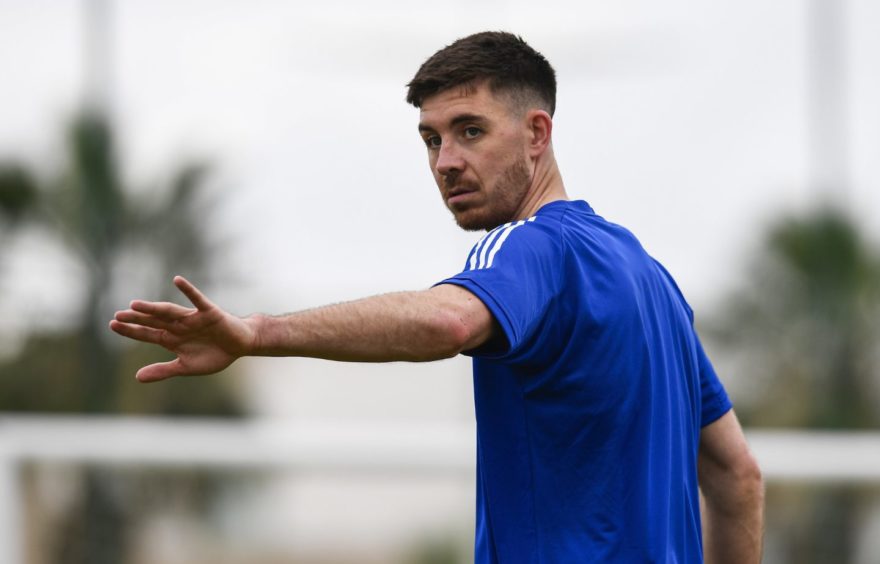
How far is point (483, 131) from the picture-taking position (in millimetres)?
3354

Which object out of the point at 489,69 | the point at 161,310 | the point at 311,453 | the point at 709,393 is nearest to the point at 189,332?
the point at 161,310

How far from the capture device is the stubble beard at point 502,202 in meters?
3.37

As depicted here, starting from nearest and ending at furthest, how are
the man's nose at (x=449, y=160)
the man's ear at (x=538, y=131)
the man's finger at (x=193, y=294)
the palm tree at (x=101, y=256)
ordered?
the man's finger at (x=193, y=294)
the man's nose at (x=449, y=160)
the man's ear at (x=538, y=131)
the palm tree at (x=101, y=256)

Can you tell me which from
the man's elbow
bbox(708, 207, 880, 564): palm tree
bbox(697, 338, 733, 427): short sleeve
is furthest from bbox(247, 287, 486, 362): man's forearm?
bbox(708, 207, 880, 564): palm tree

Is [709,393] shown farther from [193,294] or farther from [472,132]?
[193,294]

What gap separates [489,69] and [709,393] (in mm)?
1028

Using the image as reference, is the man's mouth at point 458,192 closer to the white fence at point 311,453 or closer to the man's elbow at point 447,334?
the man's elbow at point 447,334

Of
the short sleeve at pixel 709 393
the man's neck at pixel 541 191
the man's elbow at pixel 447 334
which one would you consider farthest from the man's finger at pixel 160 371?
the short sleeve at pixel 709 393

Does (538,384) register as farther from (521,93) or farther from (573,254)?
(521,93)

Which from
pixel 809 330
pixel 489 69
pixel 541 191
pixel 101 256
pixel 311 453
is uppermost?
pixel 489 69

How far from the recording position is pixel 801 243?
1822 centimetres

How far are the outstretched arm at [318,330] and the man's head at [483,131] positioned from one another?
58 cm

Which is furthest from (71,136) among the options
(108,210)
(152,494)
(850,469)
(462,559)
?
(850,469)

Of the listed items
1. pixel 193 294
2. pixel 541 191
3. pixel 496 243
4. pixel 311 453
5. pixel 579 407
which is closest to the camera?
pixel 193 294
